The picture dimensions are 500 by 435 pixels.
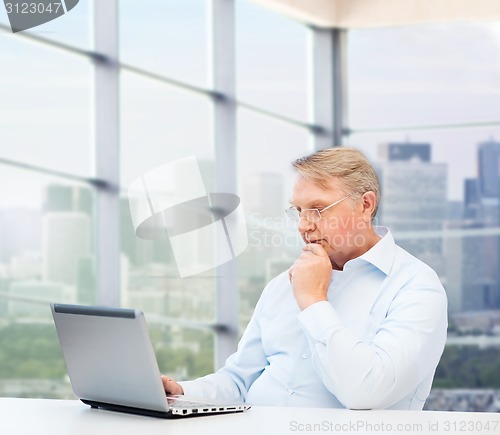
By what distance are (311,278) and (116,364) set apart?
588mm

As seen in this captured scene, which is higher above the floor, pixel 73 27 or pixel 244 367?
pixel 73 27

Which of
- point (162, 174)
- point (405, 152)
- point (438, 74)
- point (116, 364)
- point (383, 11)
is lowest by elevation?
point (116, 364)

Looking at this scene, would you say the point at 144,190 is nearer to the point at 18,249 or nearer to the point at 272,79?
the point at 18,249

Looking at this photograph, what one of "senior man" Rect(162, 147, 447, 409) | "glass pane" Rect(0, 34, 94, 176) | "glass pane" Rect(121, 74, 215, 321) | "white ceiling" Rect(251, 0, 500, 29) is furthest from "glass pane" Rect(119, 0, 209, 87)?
"senior man" Rect(162, 147, 447, 409)

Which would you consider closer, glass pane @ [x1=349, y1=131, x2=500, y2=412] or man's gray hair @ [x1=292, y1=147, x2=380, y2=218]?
man's gray hair @ [x1=292, y1=147, x2=380, y2=218]

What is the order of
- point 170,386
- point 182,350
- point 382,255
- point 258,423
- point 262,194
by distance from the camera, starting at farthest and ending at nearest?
point 262,194
point 182,350
point 382,255
point 170,386
point 258,423

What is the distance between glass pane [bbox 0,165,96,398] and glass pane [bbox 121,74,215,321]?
30 cm

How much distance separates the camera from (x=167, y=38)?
589 cm

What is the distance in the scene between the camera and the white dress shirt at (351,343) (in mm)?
2234

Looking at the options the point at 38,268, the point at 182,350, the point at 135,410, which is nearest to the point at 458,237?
the point at 182,350

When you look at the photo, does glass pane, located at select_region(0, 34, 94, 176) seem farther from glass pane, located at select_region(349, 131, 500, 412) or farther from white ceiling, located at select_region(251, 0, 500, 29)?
glass pane, located at select_region(349, 131, 500, 412)

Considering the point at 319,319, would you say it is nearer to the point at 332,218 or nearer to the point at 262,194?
the point at 332,218

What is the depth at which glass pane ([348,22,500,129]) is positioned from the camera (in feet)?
22.5

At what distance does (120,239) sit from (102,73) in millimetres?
991
